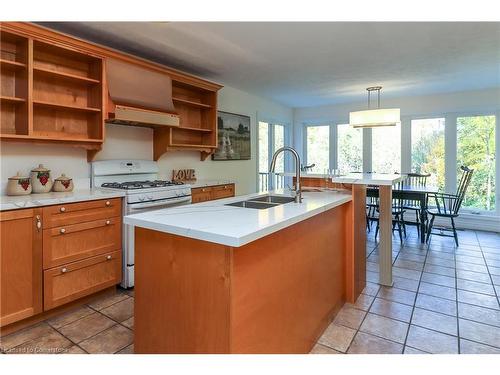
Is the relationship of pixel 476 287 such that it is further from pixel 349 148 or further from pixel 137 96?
pixel 349 148

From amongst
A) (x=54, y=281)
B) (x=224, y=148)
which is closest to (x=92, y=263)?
(x=54, y=281)

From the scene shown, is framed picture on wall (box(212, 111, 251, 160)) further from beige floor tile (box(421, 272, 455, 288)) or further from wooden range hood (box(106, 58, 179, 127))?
beige floor tile (box(421, 272, 455, 288))

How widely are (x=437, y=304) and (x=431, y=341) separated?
0.62 meters

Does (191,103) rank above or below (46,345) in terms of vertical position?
above

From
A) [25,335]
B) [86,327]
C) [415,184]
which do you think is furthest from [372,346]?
[415,184]

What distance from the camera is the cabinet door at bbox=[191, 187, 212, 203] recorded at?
11.5 ft

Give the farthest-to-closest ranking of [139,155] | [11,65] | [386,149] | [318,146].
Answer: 1. [318,146]
2. [386,149]
3. [139,155]
4. [11,65]

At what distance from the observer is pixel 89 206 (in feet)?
8.06

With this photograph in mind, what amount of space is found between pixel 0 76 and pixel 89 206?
119 centimetres

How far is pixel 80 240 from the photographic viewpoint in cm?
241

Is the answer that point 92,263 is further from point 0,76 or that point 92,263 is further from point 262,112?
point 262,112

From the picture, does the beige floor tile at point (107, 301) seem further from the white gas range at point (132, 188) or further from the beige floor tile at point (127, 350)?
the beige floor tile at point (127, 350)

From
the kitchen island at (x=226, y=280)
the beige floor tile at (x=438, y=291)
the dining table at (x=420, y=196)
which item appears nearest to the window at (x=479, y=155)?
the dining table at (x=420, y=196)

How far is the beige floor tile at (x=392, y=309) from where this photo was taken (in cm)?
233
